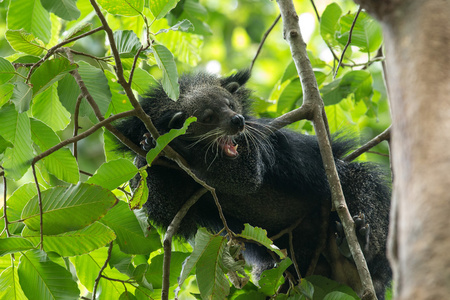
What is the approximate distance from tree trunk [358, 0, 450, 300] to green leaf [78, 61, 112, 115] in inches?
65.1

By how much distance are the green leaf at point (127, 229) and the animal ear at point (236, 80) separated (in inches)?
60.7

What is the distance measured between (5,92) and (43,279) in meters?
0.84

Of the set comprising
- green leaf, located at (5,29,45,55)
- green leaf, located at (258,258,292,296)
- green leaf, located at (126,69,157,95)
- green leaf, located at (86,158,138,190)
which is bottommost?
green leaf, located at (258,258,292,296)

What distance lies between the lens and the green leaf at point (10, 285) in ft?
7.54

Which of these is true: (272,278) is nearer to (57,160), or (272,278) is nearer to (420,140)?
(57,160)

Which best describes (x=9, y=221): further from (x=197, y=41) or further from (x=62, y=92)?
(x=197, y=41)

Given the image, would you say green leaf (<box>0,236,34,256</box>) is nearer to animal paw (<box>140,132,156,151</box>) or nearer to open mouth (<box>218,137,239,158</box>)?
animal paw (<box>140,132,156,151</box>)

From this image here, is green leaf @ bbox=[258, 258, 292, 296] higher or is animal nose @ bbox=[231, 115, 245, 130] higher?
animal nose @ bbox=[231, 115, 245, 130]

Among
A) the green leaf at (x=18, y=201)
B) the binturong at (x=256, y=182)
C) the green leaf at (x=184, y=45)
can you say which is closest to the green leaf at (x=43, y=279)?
the green leaf at (x=18, y=201)

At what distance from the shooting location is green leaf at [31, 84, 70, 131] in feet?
9.59

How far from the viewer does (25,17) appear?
9.70 ft

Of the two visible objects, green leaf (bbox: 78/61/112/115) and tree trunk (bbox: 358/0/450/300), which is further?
green leaf (bbox: 78/61/112/115)

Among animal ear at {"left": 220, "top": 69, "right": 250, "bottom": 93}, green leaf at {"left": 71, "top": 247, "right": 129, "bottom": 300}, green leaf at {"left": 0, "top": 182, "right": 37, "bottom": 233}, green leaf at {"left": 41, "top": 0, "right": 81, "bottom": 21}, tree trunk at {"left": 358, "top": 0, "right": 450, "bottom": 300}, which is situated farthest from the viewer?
animal ear at {"left": 220, "top": 69, "right": 250, "bottom": 93}

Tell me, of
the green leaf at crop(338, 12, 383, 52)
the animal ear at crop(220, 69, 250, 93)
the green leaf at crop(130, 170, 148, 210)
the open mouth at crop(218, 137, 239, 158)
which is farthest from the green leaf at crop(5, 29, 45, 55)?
the green leaf at crop(338, 12, 383, 52)
